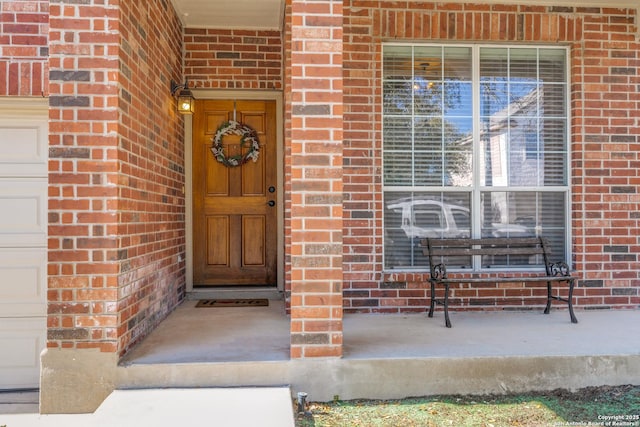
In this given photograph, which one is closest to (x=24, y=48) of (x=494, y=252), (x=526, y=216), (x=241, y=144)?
(x=241, y=144)

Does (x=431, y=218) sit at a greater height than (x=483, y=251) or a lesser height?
greater

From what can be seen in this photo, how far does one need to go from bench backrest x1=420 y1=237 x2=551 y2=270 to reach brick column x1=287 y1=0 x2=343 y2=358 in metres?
1.63

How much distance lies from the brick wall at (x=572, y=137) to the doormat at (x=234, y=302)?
98cm

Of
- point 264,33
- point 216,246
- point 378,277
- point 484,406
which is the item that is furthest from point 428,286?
point 264,33

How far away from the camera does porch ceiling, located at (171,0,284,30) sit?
15.2 ft

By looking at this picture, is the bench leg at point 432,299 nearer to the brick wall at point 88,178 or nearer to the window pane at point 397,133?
the window pane at point 397,133

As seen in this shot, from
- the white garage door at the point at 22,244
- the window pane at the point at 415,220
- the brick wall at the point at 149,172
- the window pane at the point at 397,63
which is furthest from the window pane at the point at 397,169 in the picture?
the white garage door at the point at 22,244

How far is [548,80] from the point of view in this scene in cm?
474

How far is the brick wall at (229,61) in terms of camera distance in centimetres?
→ 513

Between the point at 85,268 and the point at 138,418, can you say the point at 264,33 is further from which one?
the point at 138,418

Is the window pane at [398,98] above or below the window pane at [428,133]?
above

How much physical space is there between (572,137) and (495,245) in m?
1.30

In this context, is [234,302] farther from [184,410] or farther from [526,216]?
[526,216]

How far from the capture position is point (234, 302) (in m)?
5.01
